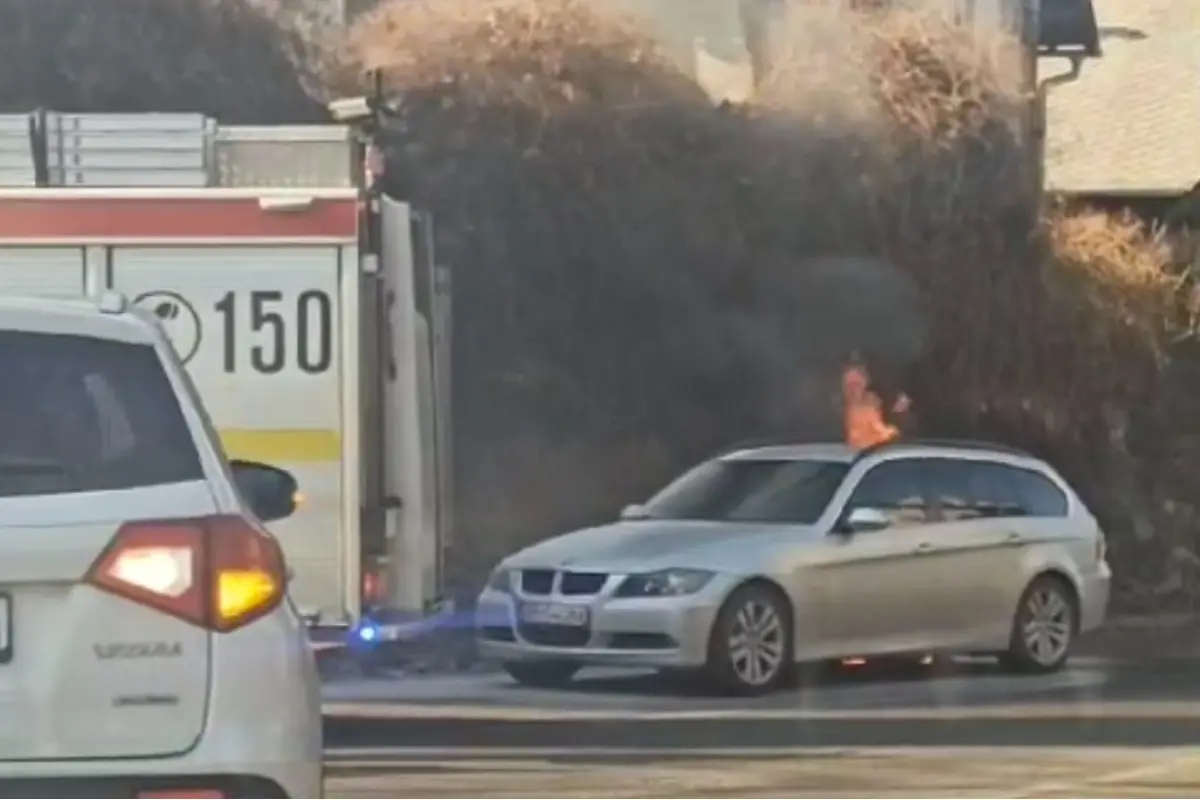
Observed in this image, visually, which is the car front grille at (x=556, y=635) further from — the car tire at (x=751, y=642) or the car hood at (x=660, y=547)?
the car tire at (x=751, y=642)

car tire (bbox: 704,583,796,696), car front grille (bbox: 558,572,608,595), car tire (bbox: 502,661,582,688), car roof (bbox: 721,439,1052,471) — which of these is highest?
car roof (bbox: 721,439,1052,471)

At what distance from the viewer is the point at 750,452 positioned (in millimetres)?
15984

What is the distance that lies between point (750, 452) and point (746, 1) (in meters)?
8.85

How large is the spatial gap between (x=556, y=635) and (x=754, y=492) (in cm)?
173

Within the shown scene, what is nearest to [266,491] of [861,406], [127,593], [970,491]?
[127,593]

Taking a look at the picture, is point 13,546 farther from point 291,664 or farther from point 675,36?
point 675,36

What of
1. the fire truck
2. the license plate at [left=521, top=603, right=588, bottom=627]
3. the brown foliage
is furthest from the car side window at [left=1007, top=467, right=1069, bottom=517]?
the brown foliage

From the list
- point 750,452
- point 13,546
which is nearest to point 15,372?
point 13,546

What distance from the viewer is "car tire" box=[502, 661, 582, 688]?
1491 cm

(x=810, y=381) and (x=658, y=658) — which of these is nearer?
(x=658, y=658)

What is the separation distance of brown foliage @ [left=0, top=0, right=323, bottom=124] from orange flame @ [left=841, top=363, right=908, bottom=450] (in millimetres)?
4506

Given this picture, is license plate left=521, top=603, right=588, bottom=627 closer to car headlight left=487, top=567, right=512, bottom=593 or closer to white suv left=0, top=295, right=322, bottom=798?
car headlight left=487, top=567, right=512, bottom=593

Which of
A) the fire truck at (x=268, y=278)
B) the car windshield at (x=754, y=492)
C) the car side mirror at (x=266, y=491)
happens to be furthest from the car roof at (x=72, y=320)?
the car windshield at (x=754, y=492)

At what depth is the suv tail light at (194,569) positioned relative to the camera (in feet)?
17.1
